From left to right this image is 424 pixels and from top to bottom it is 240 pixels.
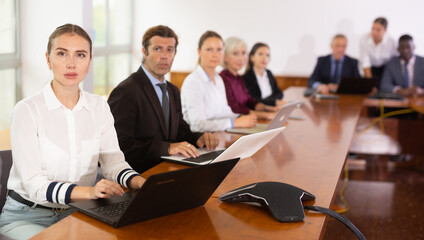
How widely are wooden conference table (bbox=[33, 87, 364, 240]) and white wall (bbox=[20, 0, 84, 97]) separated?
1985mm

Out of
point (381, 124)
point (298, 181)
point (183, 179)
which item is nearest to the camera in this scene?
point (183, 179)

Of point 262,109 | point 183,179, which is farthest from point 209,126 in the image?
point 183,179

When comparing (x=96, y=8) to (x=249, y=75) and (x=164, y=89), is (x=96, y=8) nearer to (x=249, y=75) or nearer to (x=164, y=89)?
(x=249, y=75)

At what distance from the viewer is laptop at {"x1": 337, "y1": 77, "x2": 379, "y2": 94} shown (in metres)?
5.05

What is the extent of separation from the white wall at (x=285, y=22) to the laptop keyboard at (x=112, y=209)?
19.3ft

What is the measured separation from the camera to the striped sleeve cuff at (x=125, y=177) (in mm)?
1871

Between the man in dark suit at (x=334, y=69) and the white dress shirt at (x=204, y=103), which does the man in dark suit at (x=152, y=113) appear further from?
the man in dark suit at (x=334, y=69)

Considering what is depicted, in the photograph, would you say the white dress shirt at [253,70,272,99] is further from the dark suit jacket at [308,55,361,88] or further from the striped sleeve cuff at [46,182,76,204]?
the striped sleeve cuff at [46,182,76,204]

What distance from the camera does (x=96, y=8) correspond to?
6.14 metres

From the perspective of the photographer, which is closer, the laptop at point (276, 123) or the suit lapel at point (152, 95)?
the suit lapel at point (152, 95)

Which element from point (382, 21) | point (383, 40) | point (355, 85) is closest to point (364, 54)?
point (383, 40)

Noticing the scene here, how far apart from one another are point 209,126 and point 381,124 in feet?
9.61

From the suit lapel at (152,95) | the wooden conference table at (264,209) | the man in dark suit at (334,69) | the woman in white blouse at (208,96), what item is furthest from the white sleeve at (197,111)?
the man in dark suit at (334,69)

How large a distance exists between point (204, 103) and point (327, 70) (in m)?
2.82
